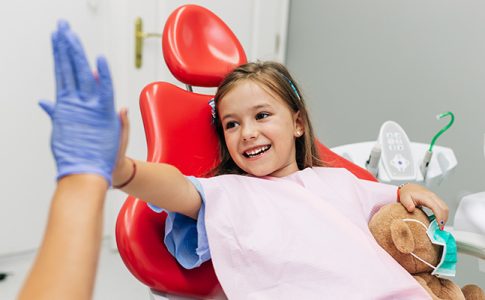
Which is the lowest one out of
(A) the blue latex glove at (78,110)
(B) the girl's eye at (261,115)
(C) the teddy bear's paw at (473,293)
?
(C) the teddy bear's paw at (473,293)

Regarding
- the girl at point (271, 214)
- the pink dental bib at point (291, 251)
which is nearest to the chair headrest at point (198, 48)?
the girl at point (271, 214)

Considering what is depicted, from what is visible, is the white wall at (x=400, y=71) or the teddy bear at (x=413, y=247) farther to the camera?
the white wall at (x=400, y=71)

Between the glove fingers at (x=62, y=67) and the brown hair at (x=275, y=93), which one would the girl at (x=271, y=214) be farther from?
the glove fingers at (x=62, y=67)

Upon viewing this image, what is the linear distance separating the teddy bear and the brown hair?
0.27m

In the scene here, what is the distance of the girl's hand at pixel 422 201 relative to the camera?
3.30 feet

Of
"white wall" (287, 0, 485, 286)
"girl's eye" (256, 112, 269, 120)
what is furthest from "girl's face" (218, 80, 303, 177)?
"white wall" (287, 0, 485, 286)

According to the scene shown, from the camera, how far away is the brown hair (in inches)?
43.2

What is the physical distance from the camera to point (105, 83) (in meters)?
0.55

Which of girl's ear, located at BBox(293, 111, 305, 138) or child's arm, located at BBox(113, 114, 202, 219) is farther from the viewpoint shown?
girl's ear, located at BBox(293, 111, 305, 138)

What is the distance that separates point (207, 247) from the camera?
2.95 ft

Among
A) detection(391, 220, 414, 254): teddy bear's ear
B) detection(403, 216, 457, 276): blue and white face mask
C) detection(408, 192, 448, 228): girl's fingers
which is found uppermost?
detection(408, 192, 448, 228): girl's fingers

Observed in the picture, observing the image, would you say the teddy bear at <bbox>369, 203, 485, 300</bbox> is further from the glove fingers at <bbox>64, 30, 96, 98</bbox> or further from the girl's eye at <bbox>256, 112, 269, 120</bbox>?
the glove fingers at <bbox>64, 30, 96, 98</bbox>

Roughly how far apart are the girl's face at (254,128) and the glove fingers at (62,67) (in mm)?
523

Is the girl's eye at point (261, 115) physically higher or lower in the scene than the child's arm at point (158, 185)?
higher
